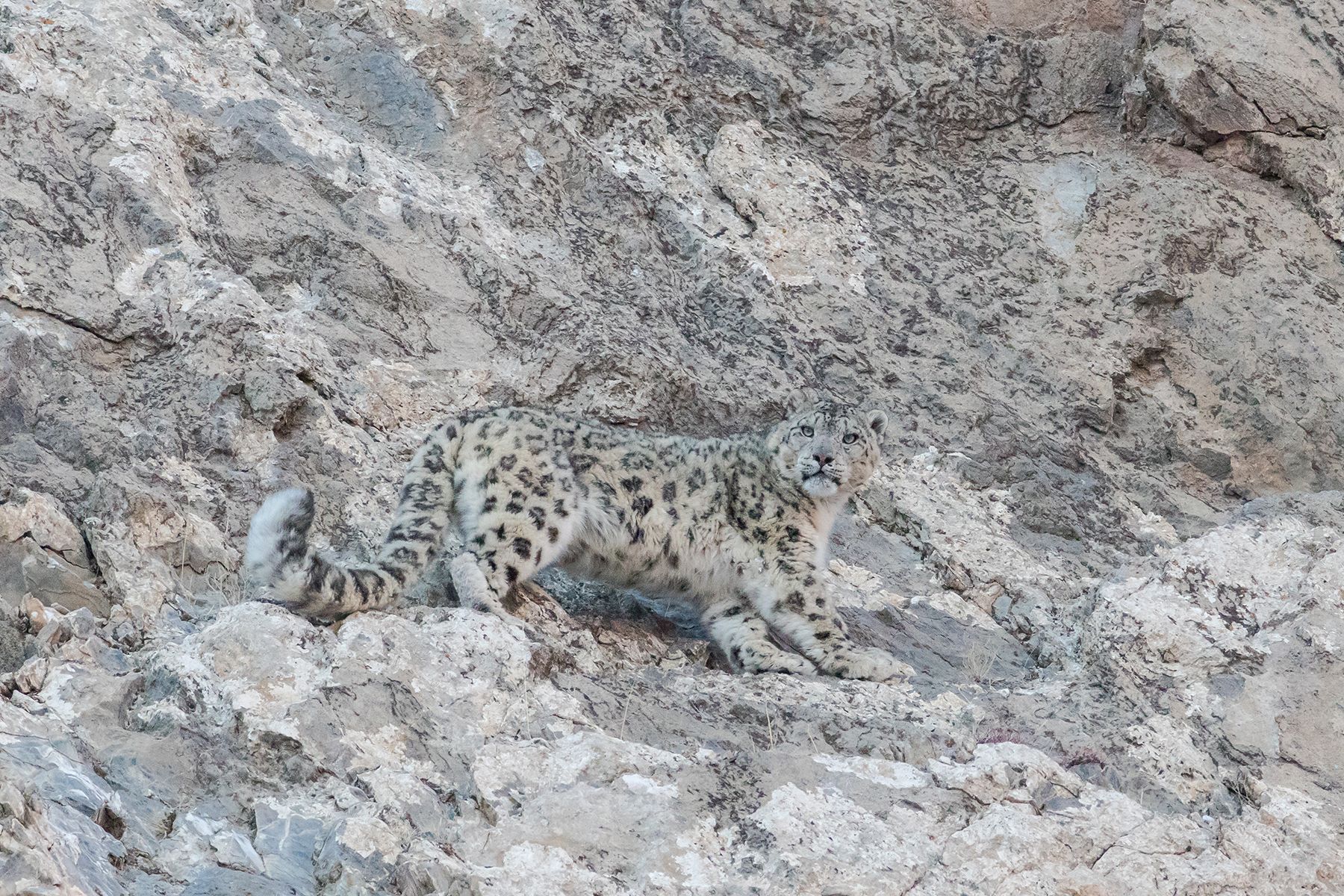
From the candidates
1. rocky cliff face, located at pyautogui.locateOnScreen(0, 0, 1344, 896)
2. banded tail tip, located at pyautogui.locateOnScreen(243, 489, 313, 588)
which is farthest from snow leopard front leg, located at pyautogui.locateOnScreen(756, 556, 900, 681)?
banded tail tip, located at pyautogui.locateOnScreen(243, 489, 313, 588)

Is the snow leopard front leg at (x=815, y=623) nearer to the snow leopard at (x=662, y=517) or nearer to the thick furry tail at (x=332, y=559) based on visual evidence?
the snow leopard at (x=662, y=517)

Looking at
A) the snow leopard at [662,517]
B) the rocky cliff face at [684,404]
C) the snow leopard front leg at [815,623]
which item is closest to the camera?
the rocky cliff face at [684,404]

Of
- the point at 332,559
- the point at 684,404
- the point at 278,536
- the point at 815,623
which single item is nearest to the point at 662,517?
the point at 815,623

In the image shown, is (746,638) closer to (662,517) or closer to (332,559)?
(662,517)

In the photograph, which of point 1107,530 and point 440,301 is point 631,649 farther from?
point 1107,530

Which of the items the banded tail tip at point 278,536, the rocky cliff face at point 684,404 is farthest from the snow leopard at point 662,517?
the banded tail tip at point 278,536

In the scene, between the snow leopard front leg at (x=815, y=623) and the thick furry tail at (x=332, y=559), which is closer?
the thick furry tail at (x=332, y=559)

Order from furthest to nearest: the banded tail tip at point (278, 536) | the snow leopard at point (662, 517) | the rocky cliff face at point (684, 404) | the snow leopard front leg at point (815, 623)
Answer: the snow leopard front leg at point (815, 623) → the snow leopard at point (662, 517) → the banded tail tip at point (278, 536) → the rocky cliff face at point (684, 404)

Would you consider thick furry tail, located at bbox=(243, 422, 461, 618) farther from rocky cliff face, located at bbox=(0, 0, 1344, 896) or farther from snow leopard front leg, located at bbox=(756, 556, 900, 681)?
snow leopard front leg, located at bbox=(756, 556, 900, 681)
